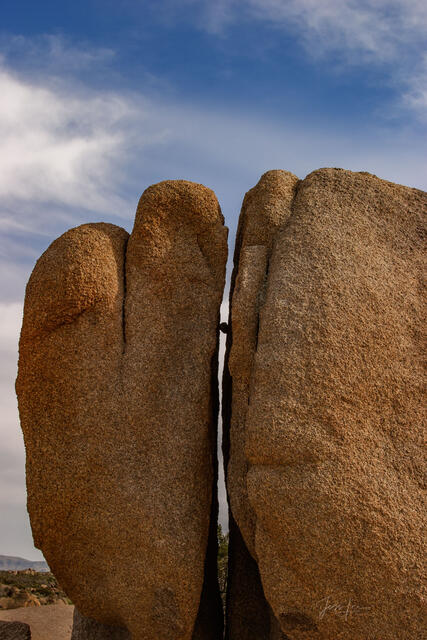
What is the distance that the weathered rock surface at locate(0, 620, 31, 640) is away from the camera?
25.8 feet

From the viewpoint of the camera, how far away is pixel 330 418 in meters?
5.86

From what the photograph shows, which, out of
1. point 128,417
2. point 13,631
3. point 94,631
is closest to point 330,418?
point 128,417

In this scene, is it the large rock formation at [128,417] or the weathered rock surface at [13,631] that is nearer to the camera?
the large rock formation at [128,417]

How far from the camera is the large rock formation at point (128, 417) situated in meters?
6.47

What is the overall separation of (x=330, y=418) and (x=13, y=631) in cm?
481

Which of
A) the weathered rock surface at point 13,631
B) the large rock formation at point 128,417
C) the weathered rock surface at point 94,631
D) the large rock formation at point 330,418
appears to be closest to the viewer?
the large rock formation at point 330,418

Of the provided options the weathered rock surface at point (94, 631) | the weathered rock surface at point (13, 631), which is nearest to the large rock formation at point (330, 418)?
the weathered rock surface at point (94, 631)

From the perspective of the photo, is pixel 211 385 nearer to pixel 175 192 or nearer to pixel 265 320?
pixel 265 320

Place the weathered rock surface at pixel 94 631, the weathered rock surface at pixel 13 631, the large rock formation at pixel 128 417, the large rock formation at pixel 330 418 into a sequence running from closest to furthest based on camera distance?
the large rock formation at pixel 330 418, the large rock formation at pixel 128 417, the weathered rock surface at pixel 94 631, the weathered rock surface at pixel 13 631

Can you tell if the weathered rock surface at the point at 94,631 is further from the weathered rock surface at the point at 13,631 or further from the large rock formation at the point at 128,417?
the weathered rock surface at the point at 13,631

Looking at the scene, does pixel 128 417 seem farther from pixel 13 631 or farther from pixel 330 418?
pixel 13 631

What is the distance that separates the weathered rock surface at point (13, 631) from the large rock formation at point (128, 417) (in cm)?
166

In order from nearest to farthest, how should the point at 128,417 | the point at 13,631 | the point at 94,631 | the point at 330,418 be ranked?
1. the point at 330,418
2. the point at 128,417
3. the point at 94,631
4. the point at 13,631

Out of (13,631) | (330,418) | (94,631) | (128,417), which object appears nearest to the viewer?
(330,418)
